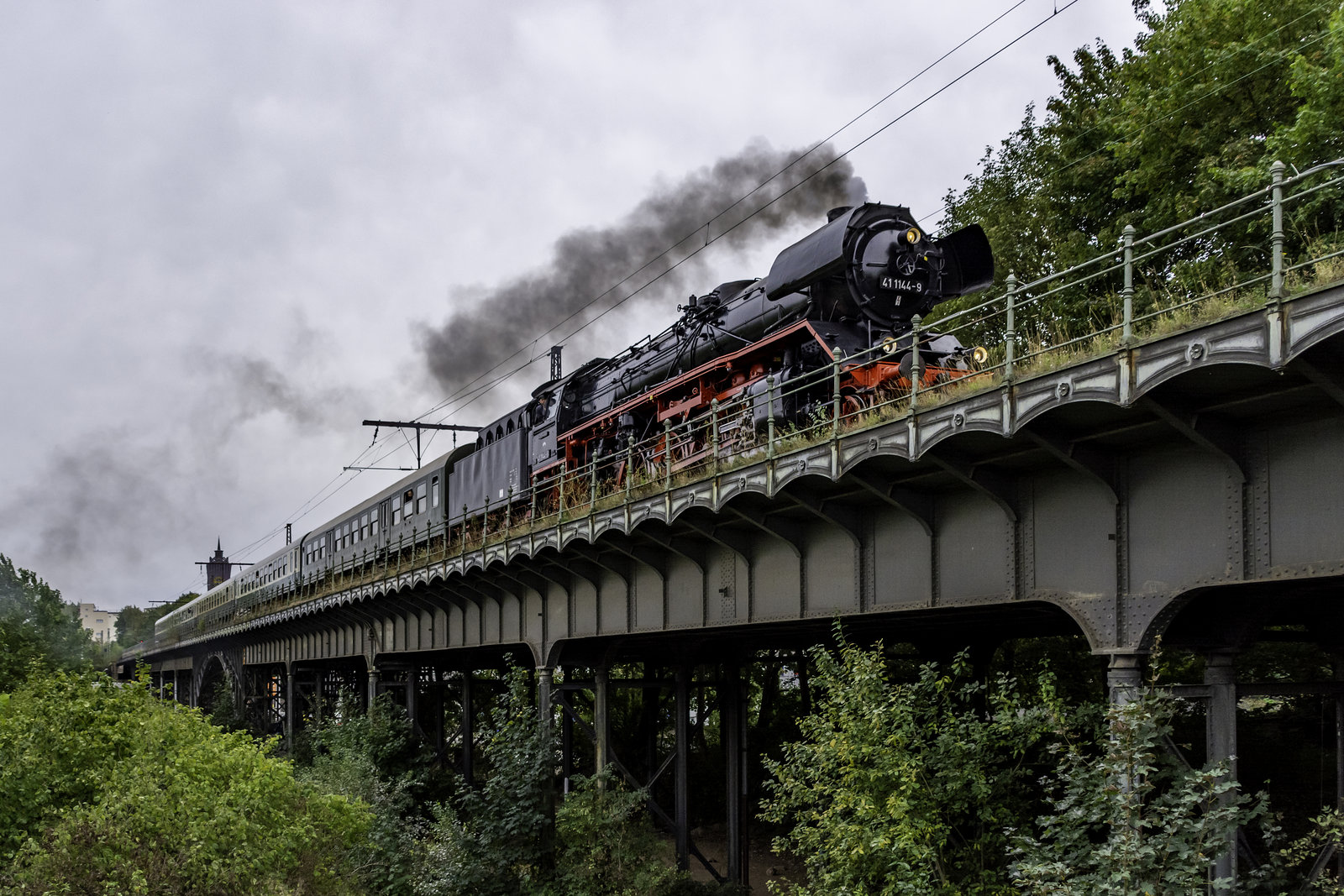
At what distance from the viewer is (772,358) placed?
64.6ft

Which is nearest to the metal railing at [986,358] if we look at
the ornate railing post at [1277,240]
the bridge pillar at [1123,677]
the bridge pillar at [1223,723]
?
the ornate railing post at [1277,240]

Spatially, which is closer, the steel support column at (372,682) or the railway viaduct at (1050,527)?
the railway viaduct at (1050,527)

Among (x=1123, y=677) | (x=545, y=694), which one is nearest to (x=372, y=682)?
(x=545, y=694)

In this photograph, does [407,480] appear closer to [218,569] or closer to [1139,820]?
[1139,820]

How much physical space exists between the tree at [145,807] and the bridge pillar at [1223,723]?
1166cm

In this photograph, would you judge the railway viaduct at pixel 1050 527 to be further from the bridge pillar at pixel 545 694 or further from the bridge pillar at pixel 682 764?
the bridge pillar at pixel 682 764

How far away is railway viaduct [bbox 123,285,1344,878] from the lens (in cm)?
858

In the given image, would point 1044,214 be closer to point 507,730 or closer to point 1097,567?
point 507,730

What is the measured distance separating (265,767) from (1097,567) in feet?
43.7

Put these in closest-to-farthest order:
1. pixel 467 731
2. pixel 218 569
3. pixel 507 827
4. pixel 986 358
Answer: pixel 986 358, pixel 507 827, pixel 467 731, pixel 218 569

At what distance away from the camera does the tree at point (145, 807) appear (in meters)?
14.0

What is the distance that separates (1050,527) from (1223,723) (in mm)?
2360

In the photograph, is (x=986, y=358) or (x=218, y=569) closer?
(x=986, y=358)

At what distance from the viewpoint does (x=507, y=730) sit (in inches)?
841
